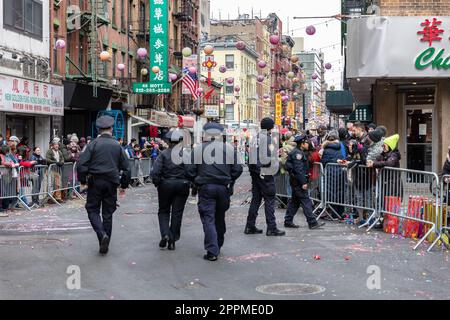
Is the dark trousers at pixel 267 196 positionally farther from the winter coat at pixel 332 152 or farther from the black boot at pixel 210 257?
the winter coat at pixel 332 152

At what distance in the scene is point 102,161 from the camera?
32.1 feet

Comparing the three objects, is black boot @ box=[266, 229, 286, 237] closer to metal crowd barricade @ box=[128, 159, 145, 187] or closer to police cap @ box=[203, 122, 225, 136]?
police cap @ box=[203, 122, 225, 136]

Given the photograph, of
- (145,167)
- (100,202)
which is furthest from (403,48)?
(145,167)

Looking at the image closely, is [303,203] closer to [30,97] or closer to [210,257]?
[210,257]

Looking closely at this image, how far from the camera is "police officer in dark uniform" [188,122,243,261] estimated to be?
30.7ft

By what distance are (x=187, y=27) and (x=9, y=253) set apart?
4285 centimetres

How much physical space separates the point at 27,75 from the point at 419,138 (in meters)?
13.2

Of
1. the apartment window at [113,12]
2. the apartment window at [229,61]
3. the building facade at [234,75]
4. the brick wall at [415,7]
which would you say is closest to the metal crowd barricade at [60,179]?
the brick wall at [415,7]

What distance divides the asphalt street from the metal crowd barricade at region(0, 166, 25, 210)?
7.69ft

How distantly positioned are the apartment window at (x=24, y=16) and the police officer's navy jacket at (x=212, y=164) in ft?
47.4

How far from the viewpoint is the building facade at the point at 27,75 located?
2156 centimetres

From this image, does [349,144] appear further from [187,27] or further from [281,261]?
[187,27]

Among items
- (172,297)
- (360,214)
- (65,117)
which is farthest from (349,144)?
(65,117)

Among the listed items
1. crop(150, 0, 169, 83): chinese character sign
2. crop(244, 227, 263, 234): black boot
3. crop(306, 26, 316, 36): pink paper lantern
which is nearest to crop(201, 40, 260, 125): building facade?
crop(150, 0, 169, 83): chinese character sign
